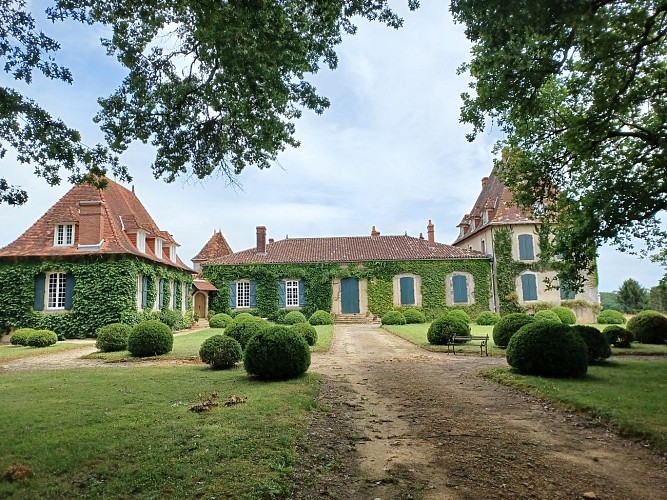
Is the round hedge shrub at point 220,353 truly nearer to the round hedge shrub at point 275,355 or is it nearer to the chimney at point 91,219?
the round hedge shrub at point 275,355

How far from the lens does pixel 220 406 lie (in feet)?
22.5

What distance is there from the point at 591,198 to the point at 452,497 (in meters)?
9.38

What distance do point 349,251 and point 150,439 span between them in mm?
27524

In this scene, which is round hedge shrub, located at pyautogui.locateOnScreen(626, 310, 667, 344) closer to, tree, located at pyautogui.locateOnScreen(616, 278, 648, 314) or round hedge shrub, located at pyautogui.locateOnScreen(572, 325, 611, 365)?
round hedge shrub, located at pyautogui.locateOnScreen(572, 325, 611, 365)

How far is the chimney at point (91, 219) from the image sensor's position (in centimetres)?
2070

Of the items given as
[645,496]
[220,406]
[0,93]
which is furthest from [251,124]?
[645,496]

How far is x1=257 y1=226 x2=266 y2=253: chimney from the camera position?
3253 centimetres

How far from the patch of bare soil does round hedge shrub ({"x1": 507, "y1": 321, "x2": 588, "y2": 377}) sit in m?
1.19

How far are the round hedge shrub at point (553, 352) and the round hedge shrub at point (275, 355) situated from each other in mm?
4812

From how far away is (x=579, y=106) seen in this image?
11367 mm

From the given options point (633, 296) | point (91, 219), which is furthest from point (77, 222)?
point (633, 296)

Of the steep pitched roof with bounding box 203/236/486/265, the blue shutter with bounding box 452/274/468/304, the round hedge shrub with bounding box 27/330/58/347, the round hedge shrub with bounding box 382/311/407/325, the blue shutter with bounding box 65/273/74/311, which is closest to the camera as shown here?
the round hedge shrub with bounding box 27/330/58/347

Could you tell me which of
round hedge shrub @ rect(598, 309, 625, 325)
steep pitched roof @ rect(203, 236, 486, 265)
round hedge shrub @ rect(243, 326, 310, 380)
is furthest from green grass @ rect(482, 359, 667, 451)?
steep pitched roof @ rect(203, 236, 486, 265)

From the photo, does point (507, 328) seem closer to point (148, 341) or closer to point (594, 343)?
point (594, 343)
